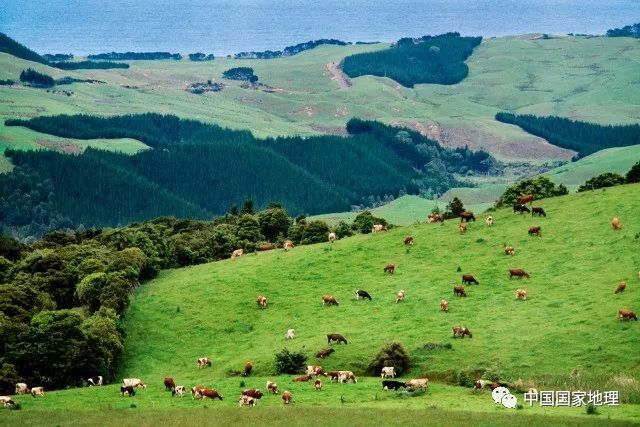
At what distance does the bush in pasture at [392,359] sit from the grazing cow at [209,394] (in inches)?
452

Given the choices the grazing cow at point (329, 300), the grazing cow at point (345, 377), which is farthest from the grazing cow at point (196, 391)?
the grazing cow at point (329, 300)

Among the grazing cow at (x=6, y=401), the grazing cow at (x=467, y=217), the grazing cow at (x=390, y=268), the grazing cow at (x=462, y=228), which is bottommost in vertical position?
the grazing cow at (x=6, y=401)

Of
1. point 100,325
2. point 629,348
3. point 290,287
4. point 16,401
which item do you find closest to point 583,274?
point 629,348

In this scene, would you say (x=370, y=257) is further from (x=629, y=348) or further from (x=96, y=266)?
(x=629, y=348)

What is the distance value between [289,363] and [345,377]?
602cm

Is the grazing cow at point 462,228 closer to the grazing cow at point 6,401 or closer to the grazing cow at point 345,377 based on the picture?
the grazing cow at point 345,377

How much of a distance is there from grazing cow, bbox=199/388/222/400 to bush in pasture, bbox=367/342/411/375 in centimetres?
1148

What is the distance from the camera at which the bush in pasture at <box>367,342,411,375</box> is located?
218 ft

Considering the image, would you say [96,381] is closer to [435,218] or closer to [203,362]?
[203,362]

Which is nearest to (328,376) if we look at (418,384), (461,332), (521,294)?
(418,384)

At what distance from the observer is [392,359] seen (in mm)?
66562

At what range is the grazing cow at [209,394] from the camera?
195 ft

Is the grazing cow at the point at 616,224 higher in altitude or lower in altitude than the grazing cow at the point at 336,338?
higher

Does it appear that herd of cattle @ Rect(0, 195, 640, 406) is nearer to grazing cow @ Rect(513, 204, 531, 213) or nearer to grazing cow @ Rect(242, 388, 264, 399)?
grazing cow @ Rect(242, 388, 264, 399)
